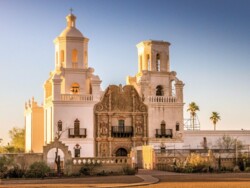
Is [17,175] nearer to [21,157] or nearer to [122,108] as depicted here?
[21,157]

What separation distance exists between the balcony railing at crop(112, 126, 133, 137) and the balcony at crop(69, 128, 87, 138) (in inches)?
147

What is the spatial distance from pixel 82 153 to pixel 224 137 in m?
17.1

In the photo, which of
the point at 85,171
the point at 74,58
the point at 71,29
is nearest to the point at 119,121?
the point at 74,58

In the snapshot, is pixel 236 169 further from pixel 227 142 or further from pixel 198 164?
pixel 227 142

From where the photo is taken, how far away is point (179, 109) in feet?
235

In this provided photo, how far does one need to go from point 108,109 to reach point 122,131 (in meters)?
3.08

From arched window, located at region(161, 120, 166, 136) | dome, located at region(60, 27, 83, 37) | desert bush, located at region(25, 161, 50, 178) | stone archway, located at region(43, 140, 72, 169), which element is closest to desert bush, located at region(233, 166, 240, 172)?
stone archway, located at region(43, 140, 72, 169)

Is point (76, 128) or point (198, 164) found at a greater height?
point (76, 128)

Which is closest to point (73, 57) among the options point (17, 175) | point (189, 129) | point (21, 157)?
point (189, 129)

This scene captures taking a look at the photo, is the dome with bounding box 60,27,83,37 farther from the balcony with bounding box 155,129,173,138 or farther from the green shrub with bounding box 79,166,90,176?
the green shrub with bounding box 79,166,90,176

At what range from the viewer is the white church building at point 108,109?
67.8 metres

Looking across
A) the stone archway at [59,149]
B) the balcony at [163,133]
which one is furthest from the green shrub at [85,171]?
Result: the balcony at [163,133]

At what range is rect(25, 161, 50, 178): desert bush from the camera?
145 ft

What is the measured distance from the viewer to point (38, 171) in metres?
44.4
